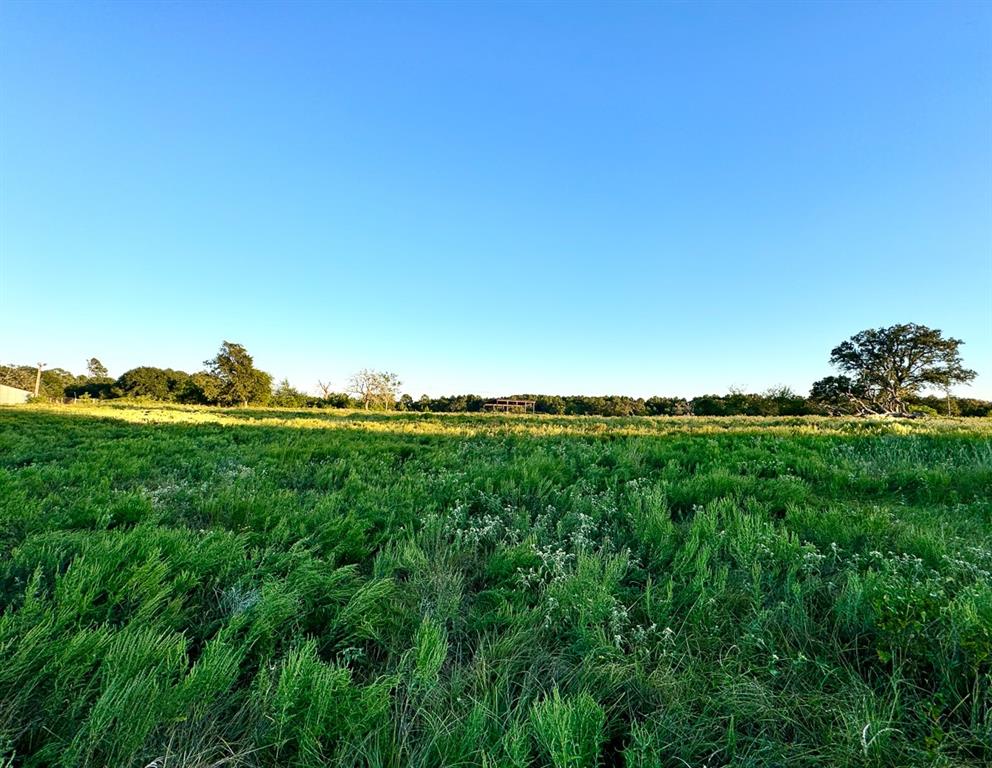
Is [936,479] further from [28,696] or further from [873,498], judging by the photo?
[28,696]

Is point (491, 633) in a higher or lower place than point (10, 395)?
lower

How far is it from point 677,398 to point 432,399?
42.4 metres

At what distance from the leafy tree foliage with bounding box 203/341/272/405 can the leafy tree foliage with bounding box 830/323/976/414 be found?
86.6 metres

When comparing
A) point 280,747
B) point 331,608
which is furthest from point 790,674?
point 331,608

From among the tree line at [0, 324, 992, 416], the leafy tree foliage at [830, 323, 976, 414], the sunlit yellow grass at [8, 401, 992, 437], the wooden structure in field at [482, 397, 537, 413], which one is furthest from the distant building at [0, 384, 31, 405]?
the leafy tree foliage at [830, 323, 976, 414]

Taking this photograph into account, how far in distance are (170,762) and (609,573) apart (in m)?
2.23

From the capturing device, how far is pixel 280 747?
4.75 ft

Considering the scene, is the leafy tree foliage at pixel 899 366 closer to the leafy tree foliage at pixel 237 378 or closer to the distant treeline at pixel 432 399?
the distant treeline at pixel 432 399

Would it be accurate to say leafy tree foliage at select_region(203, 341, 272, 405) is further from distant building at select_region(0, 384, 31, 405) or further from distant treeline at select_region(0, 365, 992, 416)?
distant building at select_region(0, 384, 31, 405)

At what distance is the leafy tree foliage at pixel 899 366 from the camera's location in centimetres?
4625

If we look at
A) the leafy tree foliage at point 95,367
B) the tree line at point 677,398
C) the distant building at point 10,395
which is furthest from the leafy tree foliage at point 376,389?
the leafy tree foliage at point 95,367

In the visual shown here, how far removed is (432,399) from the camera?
78625 millimetres

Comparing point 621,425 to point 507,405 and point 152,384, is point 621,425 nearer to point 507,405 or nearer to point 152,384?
point 507,405

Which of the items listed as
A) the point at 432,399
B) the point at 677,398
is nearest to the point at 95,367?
the point at 432,399
